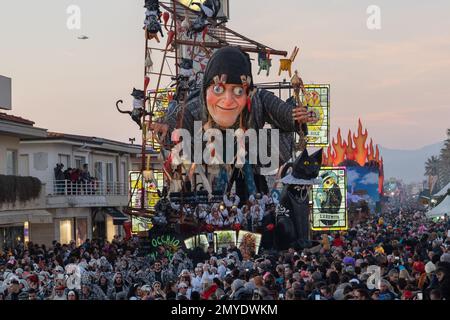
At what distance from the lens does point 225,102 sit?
110 ft

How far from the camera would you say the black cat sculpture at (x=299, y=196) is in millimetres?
31969

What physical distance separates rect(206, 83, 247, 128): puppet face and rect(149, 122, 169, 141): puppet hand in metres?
1.74

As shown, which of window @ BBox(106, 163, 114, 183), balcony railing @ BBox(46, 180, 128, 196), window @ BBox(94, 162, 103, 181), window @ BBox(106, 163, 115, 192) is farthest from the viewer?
window @ BBox(106, 163, 114, 183)

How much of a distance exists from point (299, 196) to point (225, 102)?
4.19m

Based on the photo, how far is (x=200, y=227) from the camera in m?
28.9

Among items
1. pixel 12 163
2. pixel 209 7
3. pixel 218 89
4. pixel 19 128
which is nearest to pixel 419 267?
pixel 218 89

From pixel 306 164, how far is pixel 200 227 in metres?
5.78

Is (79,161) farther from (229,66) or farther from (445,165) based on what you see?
(445,165)

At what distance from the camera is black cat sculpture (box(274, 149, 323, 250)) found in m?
32.0

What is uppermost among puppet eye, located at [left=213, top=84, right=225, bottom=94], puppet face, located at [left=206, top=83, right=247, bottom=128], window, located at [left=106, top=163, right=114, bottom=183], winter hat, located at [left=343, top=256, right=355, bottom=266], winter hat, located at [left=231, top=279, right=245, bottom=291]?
puppet eye, located at [left=213, top=84, right=225, bottom=94]

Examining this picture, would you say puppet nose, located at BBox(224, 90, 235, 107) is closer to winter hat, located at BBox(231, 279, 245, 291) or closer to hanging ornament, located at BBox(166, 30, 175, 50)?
hanging ornament, located at BBox(166, 30, 175, 50)

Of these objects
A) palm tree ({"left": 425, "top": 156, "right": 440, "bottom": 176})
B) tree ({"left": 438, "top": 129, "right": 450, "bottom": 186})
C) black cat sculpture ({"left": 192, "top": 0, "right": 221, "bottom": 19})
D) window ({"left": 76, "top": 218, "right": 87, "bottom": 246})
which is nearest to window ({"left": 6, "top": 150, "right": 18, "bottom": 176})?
window ({"left": 76, "top": 218, "right": 87, "bottom": 246})
